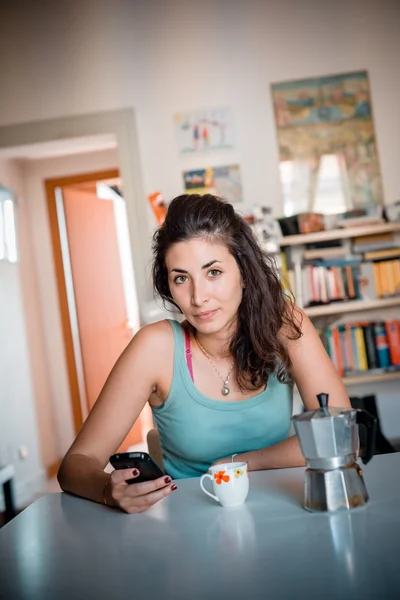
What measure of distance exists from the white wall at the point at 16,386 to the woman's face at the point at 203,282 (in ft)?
10.4

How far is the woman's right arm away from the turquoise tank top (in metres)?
0.05

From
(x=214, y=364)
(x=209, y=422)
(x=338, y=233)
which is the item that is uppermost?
(x=338, y=233)

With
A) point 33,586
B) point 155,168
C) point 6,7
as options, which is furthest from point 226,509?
point 6,7

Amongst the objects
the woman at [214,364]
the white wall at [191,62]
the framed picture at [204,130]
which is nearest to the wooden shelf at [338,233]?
the white wall at [191,62]

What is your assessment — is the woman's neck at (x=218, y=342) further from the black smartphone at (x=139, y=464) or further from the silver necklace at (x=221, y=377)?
the black smartphone at (x=139, y=464)

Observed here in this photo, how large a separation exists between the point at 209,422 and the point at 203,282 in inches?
12.4

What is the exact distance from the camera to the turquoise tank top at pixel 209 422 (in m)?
1.58

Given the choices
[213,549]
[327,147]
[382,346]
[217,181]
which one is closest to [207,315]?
[213,549]

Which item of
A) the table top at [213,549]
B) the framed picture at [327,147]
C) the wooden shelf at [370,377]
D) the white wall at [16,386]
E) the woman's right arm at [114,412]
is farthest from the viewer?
the white wall at [16,386]

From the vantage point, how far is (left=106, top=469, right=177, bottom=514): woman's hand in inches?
47.4

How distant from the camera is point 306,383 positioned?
1.60 metres

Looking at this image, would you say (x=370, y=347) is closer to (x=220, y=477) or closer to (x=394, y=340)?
(x=394, y=340)

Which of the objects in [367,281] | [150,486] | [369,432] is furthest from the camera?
[367,281]

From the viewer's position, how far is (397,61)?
395cm
